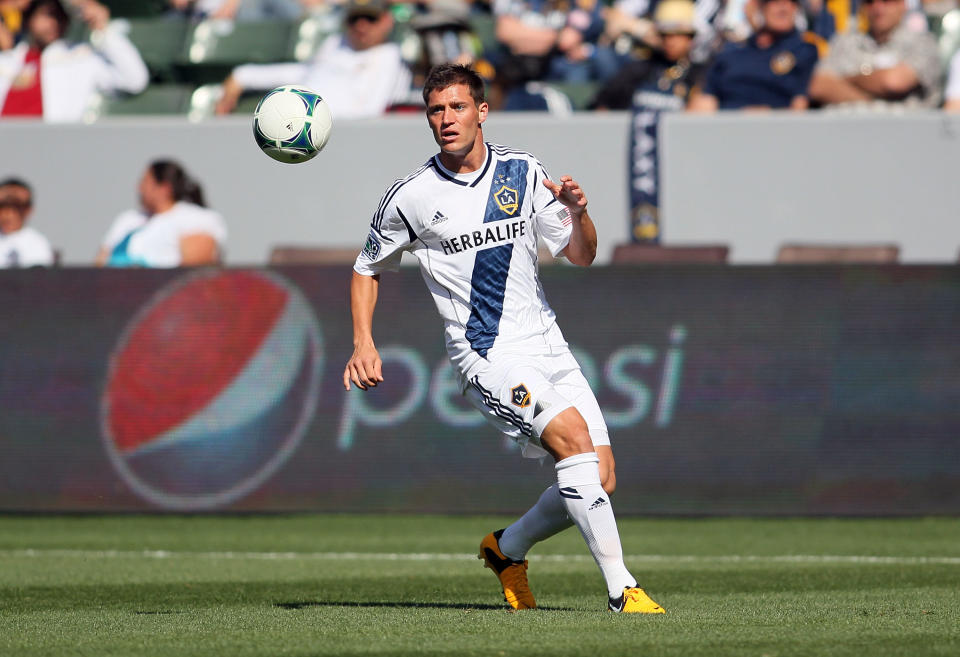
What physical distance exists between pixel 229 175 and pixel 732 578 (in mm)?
7620

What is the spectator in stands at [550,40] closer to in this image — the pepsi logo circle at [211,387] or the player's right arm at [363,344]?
the pepsi logo circle at [211,387]

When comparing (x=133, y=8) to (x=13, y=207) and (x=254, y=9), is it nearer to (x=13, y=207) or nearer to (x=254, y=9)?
(x=254, y=9)

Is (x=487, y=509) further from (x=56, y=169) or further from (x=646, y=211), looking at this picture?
(x=56, y=169)

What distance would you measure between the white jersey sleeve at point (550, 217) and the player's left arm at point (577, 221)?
0.17 feet

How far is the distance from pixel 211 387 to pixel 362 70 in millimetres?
4189

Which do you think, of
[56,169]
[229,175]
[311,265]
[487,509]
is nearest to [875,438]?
[487,509]

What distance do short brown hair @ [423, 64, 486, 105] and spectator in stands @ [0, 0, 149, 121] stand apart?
9.51m

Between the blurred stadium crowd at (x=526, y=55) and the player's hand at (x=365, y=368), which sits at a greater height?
the blurred stadium crowd at (x=526, y=55)

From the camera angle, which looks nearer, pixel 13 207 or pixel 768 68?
pixel 13 207

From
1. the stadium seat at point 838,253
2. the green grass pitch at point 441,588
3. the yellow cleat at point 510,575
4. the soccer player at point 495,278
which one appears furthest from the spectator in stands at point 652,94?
the yellow cleat at point 510,575

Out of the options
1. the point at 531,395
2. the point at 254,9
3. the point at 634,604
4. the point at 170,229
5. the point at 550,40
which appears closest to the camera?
the point at 634,604

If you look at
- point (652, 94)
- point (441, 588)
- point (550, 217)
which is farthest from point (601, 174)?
point (550, 217)

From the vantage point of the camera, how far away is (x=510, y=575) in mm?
6902

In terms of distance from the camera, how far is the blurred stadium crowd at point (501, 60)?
13.0 m
